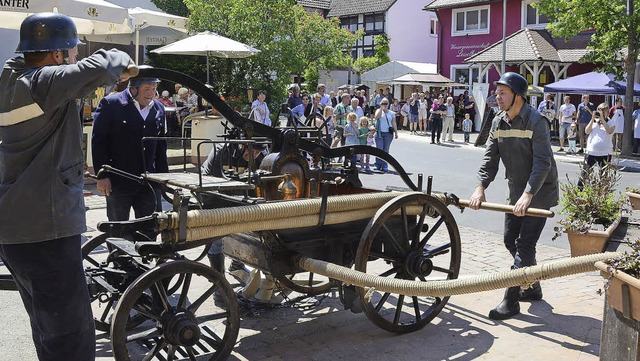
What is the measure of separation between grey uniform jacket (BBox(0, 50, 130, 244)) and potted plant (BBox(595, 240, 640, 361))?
2.42 metres

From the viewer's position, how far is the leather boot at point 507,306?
18.5 feet

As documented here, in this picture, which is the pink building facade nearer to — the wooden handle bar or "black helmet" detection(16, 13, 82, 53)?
the wooden handle bar

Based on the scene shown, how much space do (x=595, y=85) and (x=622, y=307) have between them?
2043 centimetres

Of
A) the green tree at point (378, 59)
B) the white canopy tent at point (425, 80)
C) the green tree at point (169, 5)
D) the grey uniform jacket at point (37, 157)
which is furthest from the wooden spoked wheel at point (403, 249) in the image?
the green tree at point (378, 59)

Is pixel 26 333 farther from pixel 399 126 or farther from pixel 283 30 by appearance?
pixel 399 126

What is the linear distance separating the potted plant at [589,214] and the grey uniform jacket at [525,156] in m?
0.35

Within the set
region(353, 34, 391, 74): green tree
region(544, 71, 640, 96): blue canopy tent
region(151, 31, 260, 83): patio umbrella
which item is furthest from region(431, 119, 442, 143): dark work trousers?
region(353, 34, 391, 74): green tree

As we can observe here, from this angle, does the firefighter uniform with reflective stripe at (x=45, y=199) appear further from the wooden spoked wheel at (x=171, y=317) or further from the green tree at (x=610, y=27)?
the green tree at (x=610, y=27)

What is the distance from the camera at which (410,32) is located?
4700cm

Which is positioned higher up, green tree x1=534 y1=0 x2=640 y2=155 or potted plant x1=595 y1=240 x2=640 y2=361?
green tree x1=534 y1=0 x2=640 y2=155

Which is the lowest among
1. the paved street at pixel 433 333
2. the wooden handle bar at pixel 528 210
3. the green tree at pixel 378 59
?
the paved street at pixel 433 333

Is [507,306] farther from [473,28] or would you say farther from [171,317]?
[473,28]

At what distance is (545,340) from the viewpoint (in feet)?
17.0

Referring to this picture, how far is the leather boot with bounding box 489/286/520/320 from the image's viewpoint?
5633 mm
